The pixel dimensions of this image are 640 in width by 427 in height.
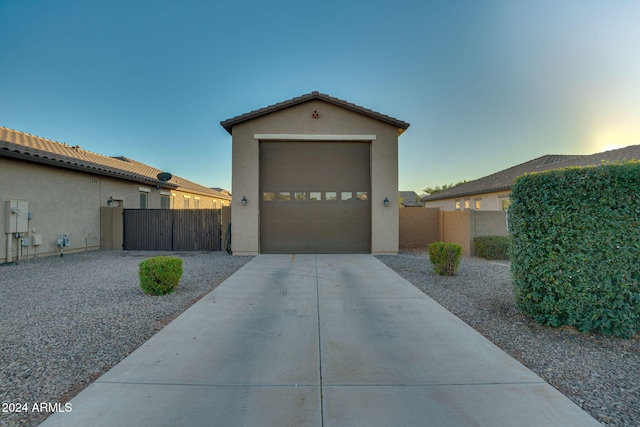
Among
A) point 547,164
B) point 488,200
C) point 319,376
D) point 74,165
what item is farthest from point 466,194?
point 74,165

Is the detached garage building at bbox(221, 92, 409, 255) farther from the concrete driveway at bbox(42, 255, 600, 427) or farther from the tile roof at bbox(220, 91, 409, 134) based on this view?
the concrete driveway at bbox(42, 255, 600, 427)

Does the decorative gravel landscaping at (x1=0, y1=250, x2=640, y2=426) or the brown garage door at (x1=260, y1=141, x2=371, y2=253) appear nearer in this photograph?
the decorative gravel landscaping at (x1=0, y1=250, x2=640, y2=426)

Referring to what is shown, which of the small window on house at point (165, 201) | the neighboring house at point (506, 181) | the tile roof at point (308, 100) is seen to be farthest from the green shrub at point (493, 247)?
the small window on house at point (165, 201)

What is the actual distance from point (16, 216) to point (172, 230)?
485cm

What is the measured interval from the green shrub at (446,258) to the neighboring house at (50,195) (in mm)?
12871

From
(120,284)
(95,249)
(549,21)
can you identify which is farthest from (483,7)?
(95,249)

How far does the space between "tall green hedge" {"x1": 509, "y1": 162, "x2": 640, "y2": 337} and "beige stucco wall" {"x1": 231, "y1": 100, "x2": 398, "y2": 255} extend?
6.72 m

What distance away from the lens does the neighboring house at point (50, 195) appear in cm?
908

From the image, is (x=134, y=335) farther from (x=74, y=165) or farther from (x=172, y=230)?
(x=74, y=165)

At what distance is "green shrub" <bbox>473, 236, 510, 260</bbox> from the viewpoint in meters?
9.66

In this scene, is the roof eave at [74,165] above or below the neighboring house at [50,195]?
above

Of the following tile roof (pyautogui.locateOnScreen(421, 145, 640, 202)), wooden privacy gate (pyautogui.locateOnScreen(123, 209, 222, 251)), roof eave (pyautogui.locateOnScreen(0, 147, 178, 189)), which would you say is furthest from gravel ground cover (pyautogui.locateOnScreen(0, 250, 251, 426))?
tile roof (pyautogui.locateOnScreen(421, 145, 640, 202))

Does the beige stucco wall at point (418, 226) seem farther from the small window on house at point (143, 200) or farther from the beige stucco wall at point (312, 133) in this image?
the small window on house at point (143, 200)

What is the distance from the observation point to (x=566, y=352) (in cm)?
322
